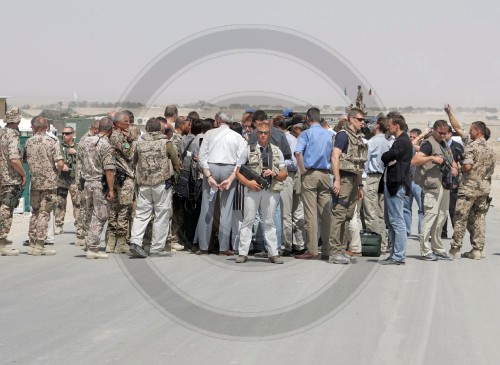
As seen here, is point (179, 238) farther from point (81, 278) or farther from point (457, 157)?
point (457, 157)

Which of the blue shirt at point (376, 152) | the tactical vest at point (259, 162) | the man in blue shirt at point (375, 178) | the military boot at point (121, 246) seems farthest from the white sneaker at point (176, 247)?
the blue shirt at point (376, 152)

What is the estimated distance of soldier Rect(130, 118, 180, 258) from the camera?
12.7 meters

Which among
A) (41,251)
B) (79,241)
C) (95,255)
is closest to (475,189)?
(95,255)

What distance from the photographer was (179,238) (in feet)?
46.7

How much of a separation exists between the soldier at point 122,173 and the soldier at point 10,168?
53.0 inches

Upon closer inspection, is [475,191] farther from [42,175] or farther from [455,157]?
[42,175]

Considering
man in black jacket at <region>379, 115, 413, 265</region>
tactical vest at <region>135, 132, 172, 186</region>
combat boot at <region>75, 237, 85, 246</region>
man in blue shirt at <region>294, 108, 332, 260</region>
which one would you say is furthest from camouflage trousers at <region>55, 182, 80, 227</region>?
man in black jacket at <region>379, 115, 413, 265</region>

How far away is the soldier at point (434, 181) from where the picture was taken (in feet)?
42.1

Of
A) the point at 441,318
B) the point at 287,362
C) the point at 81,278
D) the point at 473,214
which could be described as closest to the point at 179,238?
the point at 81,278

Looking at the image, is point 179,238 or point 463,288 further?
point 179,238

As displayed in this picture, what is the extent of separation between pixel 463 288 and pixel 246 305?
2875 mm

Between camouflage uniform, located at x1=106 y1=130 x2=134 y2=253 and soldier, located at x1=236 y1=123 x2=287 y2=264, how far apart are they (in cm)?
167

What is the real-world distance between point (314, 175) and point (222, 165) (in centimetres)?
139

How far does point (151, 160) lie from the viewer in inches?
501
